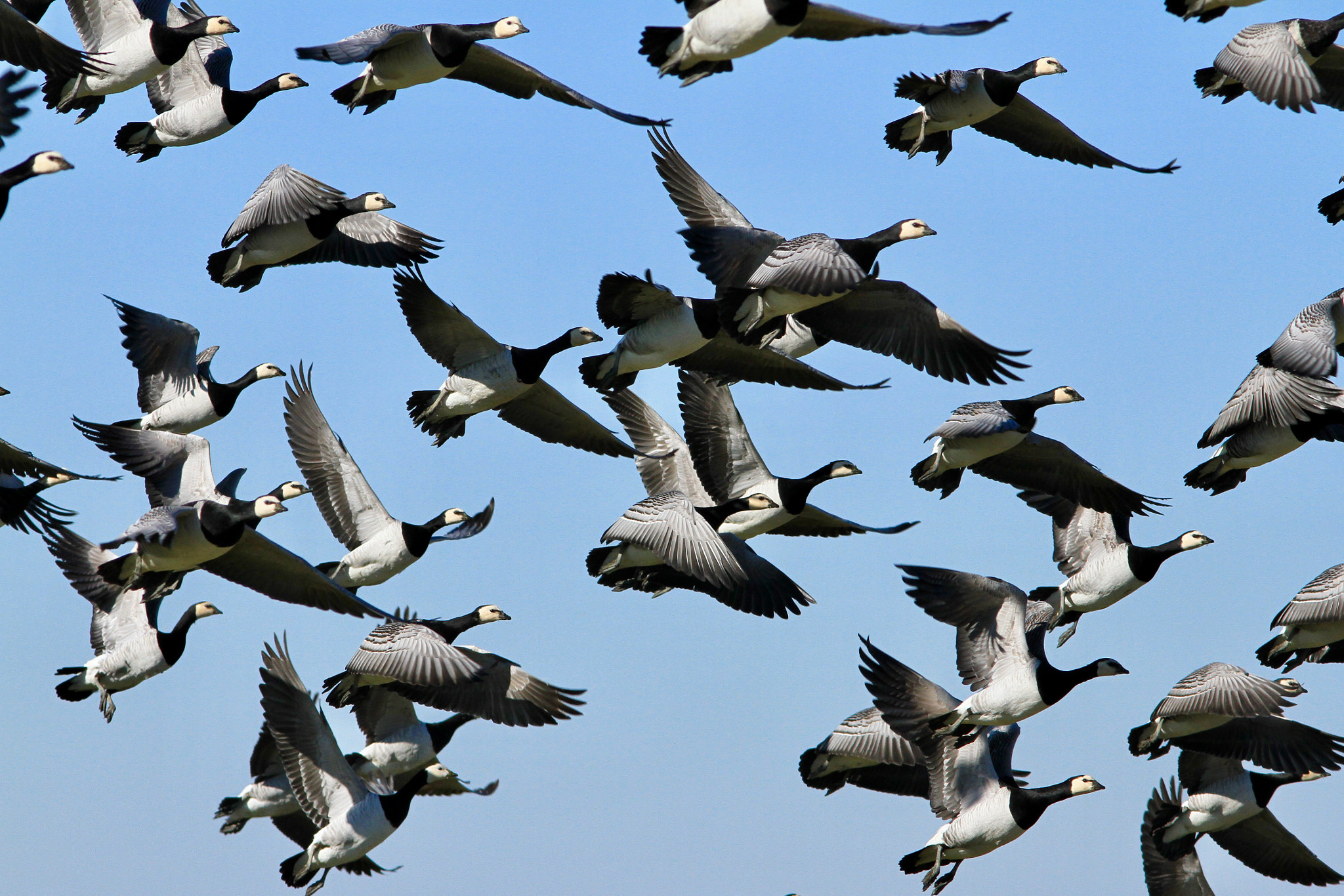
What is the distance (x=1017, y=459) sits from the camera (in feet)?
63.5

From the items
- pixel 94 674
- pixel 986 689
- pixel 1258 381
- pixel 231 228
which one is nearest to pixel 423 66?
pixel 231 228

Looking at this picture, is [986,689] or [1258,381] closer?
[986,689]

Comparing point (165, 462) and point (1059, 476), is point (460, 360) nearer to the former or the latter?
point (165, 462)

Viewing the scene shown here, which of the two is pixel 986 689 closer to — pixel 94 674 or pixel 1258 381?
pixel 1258 381

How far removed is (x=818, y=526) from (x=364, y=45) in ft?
26.9

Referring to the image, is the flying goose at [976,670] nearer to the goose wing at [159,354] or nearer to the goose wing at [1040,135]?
the goose wing at [1040,135]

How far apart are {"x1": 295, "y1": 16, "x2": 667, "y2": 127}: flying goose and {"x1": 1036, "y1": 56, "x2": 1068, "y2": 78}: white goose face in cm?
493

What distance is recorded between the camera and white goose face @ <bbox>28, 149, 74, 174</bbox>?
1546 cm

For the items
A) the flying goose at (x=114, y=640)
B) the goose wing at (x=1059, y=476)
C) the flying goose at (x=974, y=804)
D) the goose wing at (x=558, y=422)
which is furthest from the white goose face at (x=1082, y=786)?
the flying goose at (x=114, y=640)

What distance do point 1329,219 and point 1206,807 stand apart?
8530 millimetres

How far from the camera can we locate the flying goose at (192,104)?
1939 centimetres

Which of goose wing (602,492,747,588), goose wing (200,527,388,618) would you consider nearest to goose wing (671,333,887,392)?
goose wing (602,492,747,588)

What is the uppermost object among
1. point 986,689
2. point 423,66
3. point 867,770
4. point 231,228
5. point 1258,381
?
point 423,66

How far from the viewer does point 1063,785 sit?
1755 cm
